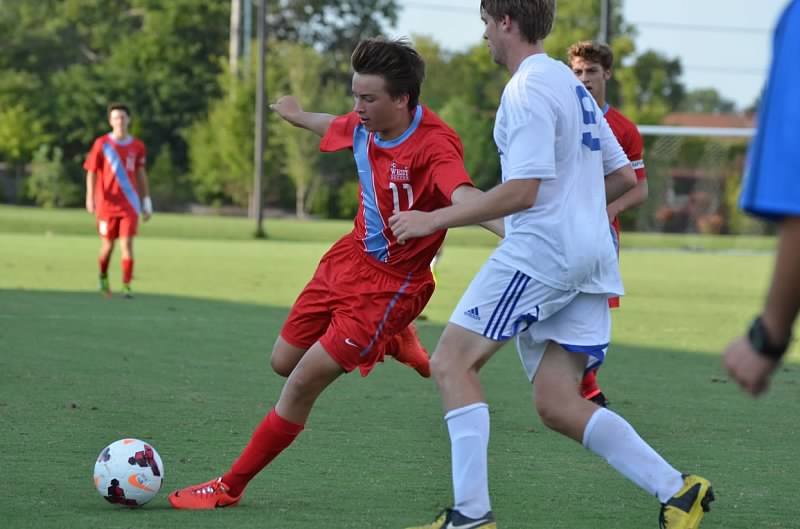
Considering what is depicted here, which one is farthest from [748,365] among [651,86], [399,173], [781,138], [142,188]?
[651,86]

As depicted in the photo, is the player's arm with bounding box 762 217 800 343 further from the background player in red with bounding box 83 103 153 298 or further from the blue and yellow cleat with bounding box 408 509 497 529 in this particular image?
the background player in red with bounding box 83 103 153 298

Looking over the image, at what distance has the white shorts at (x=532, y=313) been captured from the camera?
4430 millimetres

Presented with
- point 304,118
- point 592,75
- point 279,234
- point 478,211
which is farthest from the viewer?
point 279,234

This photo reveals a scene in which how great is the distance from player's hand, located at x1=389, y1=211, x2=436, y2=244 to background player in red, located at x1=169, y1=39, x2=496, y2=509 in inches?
22.7

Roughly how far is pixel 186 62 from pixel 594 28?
20386 millimetres

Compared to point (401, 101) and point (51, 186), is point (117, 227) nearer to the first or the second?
point (401, 101)

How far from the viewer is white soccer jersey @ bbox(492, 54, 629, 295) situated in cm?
425

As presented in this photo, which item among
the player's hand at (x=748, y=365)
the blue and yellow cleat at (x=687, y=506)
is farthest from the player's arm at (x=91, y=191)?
the player's hand at (x=748, y=365)

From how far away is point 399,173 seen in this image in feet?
16.6

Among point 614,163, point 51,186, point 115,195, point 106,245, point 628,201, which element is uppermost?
point 614,163

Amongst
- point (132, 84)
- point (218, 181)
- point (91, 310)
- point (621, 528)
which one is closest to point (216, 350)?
point (91, 310)

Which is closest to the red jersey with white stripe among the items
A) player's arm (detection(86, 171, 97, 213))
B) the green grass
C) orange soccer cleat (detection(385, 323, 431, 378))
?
orange soccer cleat (detection(385, 323, 431, 378))

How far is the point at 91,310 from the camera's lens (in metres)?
13.2

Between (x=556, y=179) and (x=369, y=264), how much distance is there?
108 centimetres
